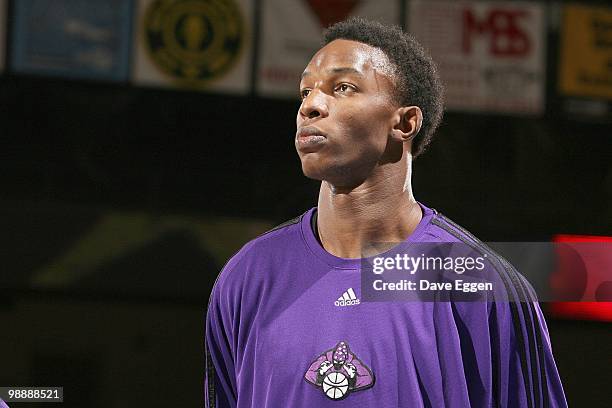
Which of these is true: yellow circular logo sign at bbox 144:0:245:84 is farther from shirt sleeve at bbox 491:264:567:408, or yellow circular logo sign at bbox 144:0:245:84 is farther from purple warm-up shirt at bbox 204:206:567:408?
shirt sleeve at bbox 491:264:567:408

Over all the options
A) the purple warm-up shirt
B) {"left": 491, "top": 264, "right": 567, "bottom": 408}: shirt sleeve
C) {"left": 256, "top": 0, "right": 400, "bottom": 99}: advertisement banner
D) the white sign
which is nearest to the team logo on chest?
the purple warm-up shirt

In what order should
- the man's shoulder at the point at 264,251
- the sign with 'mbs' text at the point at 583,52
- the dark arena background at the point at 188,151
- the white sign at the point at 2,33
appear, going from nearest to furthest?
1. the man's shoulder at the point at 264,251
2. the dark arena background at the point at 188,151
3. the white sign at the point at 2,33
4. the sign with 'mbs' text at the point at 583,52

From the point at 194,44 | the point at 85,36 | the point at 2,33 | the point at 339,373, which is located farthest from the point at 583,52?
the point at 339,373

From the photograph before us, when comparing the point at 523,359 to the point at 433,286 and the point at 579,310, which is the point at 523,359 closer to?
the point at 433,286

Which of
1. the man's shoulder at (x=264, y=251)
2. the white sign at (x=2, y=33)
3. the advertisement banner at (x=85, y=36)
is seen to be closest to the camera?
the man's shoulder at (x=264, y=251)

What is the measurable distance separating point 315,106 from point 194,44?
4.04 metres

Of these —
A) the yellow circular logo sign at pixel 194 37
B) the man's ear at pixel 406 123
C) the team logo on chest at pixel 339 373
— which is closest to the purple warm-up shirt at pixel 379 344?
the team logo on chest at pixel 339 373

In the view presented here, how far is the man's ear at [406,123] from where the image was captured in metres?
2.21

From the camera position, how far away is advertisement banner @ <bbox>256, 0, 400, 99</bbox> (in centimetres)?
616

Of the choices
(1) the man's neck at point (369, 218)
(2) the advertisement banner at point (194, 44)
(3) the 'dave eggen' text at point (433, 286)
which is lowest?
(3) the 'dave eggen' text at point (433, 286)

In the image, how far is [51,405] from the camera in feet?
17.9

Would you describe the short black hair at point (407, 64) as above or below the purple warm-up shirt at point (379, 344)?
above

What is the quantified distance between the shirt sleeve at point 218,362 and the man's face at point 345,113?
1.42 ft

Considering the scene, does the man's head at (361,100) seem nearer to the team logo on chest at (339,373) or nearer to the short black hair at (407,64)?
the short black hair at (407,64)
